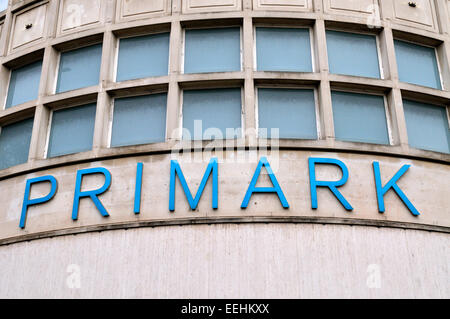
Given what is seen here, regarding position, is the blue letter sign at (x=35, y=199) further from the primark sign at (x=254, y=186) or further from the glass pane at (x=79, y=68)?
the glass pane at (x=79, y=68)

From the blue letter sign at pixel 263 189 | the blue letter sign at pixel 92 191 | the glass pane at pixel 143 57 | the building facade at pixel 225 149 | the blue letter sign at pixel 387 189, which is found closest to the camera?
the building facade at pixel 225 149

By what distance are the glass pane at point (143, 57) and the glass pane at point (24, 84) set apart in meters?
2.61

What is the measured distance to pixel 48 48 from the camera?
16609 mm

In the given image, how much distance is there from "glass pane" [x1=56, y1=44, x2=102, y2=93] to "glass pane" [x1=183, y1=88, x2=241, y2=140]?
278cm

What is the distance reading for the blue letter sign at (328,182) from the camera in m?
13.2

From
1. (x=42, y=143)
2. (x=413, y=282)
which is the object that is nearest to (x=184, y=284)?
(x=413, y=282)

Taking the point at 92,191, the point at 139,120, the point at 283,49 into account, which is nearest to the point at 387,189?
the point at 283,49

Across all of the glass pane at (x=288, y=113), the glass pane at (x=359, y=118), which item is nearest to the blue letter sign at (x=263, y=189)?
the glass pane at (x=288, y=113)

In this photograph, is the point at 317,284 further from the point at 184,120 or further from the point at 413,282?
the point at 184,120

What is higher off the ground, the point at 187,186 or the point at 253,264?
the point at 187,186

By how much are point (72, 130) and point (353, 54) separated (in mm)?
7493

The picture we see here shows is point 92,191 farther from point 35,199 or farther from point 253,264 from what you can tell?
point 253,264

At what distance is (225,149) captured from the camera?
13781 mm
